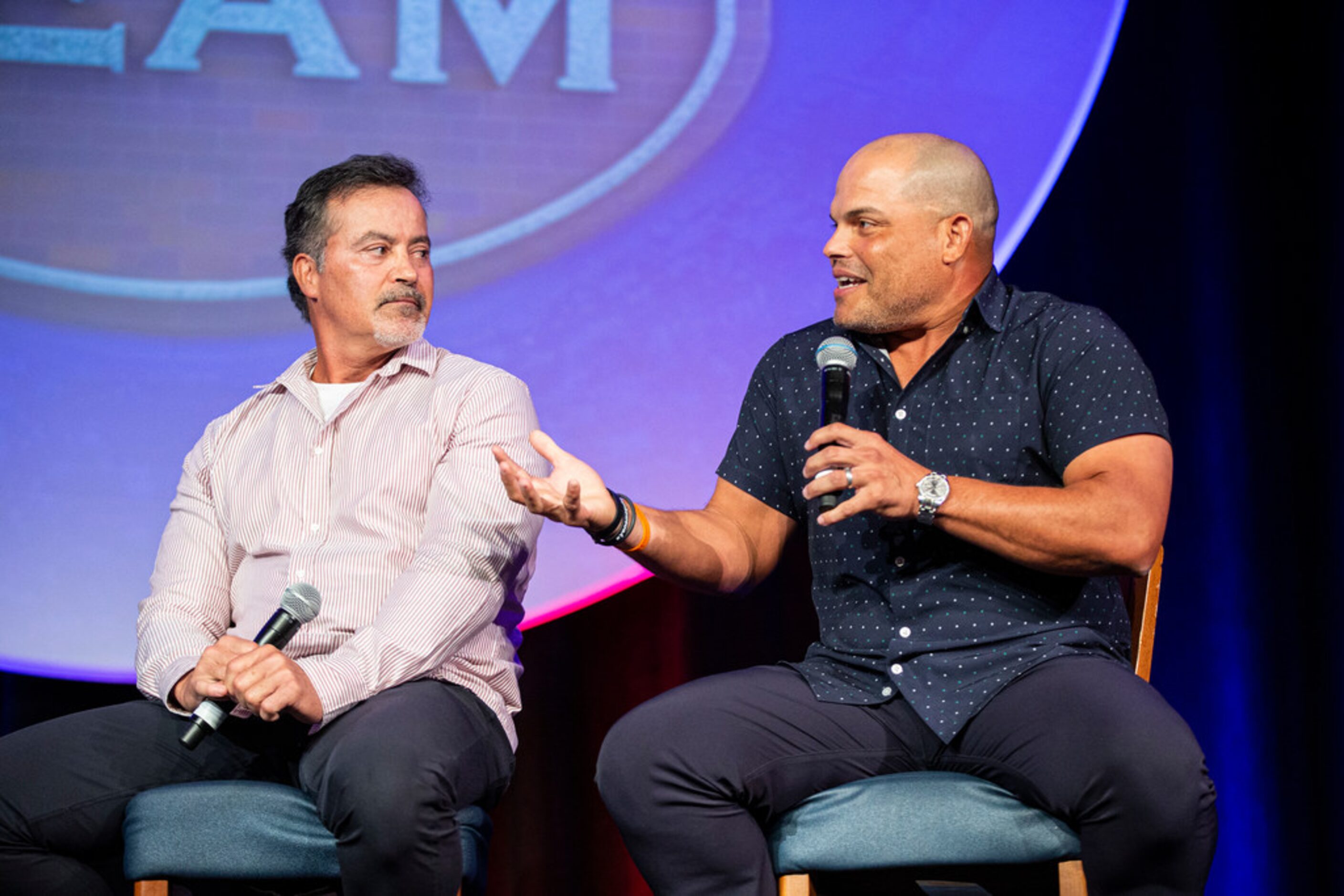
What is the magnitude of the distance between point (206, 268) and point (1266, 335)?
2.36 m

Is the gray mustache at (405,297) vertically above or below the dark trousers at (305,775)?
above

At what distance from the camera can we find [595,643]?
9.05 ft

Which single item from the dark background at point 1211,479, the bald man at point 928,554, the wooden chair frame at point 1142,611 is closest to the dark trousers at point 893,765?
the bald man at point 928,554

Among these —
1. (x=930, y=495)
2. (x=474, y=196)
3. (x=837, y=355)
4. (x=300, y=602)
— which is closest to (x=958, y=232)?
(x=837, y=355)

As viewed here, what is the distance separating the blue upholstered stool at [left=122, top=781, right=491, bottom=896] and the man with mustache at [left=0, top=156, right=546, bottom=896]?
2.5 inches

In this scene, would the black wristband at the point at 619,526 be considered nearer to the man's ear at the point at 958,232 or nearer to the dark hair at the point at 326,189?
the man's ear at the point at 958,232

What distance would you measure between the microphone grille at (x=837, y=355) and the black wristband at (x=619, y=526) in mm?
366

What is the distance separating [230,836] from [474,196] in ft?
4.83

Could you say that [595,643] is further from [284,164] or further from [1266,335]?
[1266,335]

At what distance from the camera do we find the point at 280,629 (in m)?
A: 1.87

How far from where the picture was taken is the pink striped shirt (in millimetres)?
2043

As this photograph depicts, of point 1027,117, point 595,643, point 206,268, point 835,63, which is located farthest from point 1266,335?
point 206,268

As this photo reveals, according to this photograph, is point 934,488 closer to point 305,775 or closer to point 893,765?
point 893,765

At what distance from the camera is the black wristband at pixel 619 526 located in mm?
1921
